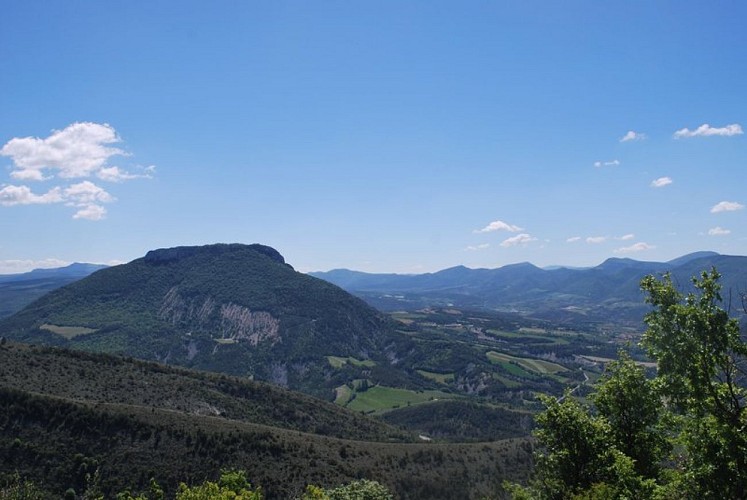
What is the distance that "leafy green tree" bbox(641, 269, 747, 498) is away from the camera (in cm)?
2161

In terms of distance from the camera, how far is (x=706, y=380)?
2328cm

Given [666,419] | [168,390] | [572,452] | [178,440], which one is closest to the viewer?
[666,419]

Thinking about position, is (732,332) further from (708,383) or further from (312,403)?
(312,403)

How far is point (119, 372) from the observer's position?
119812 mm

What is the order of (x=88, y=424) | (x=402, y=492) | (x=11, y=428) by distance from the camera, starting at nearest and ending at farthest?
(x=11, y=428) → (x=88, y=424) → (x=402, y=492)

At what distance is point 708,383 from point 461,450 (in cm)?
11301

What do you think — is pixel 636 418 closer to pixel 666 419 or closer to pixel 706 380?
pixel 666 419

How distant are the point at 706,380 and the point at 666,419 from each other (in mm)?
7392

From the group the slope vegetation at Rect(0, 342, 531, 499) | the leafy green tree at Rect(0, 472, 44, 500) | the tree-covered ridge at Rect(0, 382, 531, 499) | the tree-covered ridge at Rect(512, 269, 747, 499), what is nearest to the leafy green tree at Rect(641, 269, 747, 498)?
the tree-covered ridge at Rect(512, 269, 747, 499)

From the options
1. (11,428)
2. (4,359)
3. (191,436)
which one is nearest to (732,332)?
(191,436)

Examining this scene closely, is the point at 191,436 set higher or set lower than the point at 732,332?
lower

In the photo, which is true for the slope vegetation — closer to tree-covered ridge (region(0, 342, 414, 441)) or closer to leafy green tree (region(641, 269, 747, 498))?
tree-covered ridge (region(0, 342, 414, 441))

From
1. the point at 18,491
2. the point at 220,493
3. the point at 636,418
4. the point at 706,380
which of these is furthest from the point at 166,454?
the point at 706,380

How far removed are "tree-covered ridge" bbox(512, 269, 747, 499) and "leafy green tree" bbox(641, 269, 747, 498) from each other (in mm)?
44
